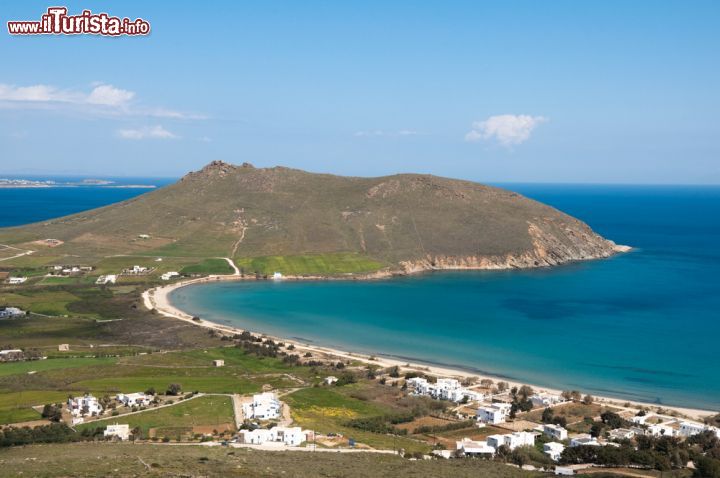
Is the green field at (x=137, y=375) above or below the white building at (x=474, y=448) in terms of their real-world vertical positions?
below

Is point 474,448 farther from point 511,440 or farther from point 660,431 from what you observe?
point 660,431

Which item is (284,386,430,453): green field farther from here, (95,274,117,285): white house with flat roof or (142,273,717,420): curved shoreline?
(95,274,117,285): white house with flat roof

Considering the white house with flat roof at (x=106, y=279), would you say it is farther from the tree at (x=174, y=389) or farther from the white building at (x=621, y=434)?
the white building at (x=621, y=434)

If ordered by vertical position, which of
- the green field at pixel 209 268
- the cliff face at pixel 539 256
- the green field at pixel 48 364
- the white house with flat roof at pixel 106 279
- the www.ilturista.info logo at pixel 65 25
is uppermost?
the www.ilturista.info logo at pixel 65 25

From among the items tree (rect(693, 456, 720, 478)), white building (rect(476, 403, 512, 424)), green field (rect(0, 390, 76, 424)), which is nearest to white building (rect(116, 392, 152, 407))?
green field (rect(0, 390, 76, 424))

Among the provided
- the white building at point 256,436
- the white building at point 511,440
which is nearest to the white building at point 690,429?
the white building at point 511,440
